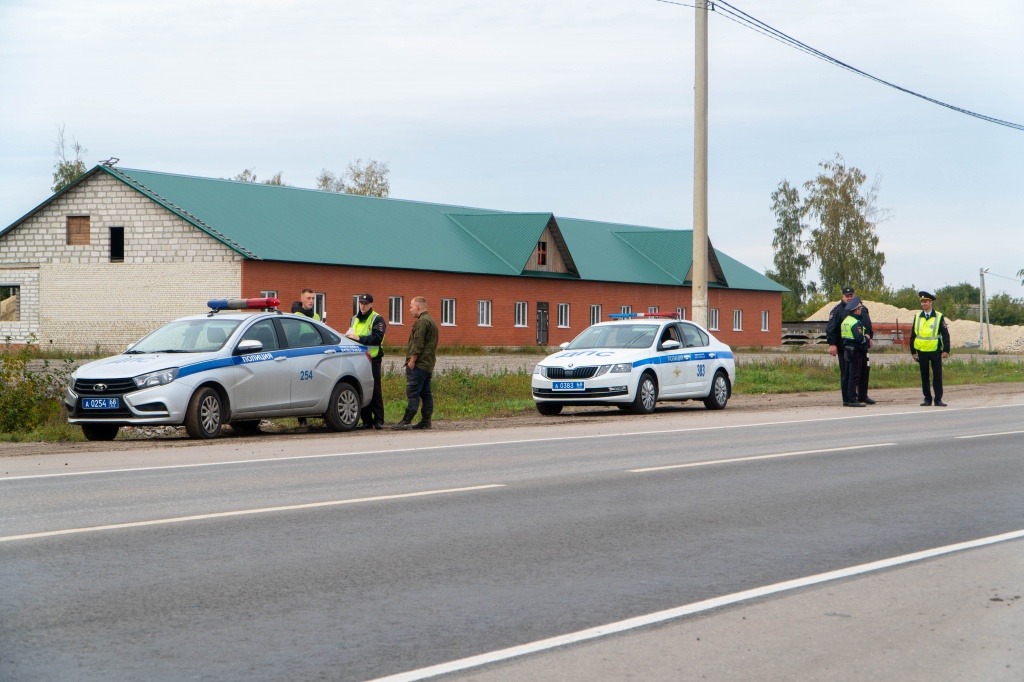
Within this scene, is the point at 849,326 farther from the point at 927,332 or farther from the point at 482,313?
the point at 482,313

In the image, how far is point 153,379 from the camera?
50.4 feet

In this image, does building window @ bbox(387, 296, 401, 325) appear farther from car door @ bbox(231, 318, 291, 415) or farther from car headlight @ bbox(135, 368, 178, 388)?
car headlight @ bbox(135, 368, 178, 388)

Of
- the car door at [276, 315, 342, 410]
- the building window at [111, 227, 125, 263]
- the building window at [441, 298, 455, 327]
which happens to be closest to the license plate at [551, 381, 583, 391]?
the car door at [276, 315, 342, 410]

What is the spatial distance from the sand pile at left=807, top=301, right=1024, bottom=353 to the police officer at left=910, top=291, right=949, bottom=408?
5372 centimetres

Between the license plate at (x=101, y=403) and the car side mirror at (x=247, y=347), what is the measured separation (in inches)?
65.8

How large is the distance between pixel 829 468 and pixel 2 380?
37.7ft

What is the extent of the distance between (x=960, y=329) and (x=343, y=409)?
73752mm

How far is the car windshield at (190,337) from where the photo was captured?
16312mm

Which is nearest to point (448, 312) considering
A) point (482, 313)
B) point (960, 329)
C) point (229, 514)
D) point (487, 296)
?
point (482, 313)

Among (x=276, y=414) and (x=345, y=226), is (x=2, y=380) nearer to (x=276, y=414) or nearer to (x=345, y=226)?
(x=276, y=414)

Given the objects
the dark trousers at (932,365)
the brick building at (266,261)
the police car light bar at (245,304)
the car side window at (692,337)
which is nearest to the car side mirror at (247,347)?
the police car light bar at (245,304)

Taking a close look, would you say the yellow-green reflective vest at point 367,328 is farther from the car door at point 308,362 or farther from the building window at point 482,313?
the building window at point 482,313

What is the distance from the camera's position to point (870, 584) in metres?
7.10

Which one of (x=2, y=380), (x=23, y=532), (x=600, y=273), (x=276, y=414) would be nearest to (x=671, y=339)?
(x=276, y=414)
